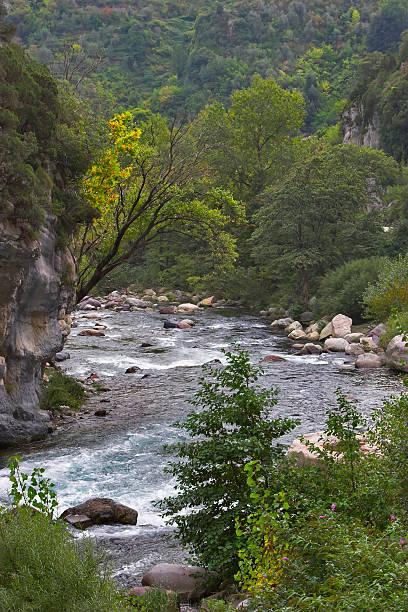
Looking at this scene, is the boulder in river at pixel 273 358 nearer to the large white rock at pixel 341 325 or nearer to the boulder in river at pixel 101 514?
the large white rock at pixel 341 325

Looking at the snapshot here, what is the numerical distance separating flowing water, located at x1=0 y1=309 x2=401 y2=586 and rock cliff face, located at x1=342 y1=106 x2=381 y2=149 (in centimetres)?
3213

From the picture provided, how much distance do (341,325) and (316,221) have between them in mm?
9105

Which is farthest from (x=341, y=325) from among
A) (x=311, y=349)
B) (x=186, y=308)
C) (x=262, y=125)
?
(x=262, y=125)

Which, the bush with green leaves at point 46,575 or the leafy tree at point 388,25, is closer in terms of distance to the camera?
the bush with green leaves at point 46,575

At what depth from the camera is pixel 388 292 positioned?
23.4 metres

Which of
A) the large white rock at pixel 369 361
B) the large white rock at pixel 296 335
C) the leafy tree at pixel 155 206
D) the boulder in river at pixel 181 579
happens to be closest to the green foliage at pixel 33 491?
the boulder in river at pixel 181 579

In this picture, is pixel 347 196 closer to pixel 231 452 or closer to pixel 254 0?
pixel 231 452

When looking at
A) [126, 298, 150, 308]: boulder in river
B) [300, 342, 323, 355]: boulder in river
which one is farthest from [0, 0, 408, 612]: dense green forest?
[126, 298, 150, 308]: boulder in river

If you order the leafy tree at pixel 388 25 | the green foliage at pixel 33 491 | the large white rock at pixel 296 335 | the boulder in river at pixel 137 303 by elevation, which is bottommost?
the large white rock at pixel 296 335

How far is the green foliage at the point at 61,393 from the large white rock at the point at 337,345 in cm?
1065

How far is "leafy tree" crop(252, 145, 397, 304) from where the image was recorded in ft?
104

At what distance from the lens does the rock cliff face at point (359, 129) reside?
2125 inches

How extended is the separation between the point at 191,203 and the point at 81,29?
369 feet

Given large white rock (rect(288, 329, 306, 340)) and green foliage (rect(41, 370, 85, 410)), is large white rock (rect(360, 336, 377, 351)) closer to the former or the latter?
large white rock (rect(288, 329, 306, 340))
